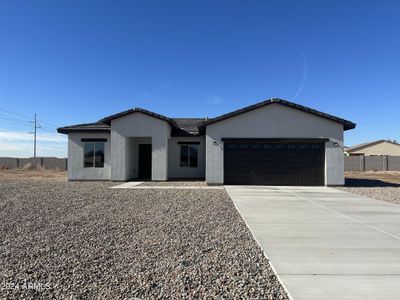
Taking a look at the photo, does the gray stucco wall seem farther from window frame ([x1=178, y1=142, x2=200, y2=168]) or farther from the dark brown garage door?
window frame ([x1=178, y1=142, x2=200, y2=168])

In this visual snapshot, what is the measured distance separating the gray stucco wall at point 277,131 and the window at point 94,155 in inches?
285

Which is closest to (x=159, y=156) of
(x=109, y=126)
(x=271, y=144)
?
(x=109, y=126)

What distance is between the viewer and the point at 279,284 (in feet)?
12.4

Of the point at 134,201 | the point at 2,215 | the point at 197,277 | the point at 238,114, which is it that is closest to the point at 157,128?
Result: the point at 238,114

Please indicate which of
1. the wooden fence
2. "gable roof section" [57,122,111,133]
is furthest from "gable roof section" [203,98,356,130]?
the wooden fence

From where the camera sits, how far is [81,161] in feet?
61.6

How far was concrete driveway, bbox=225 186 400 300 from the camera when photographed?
147 inches

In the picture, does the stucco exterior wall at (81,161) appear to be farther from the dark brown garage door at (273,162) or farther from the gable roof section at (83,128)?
the dark brown garage door at (273,162)

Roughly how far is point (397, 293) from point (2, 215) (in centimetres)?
885

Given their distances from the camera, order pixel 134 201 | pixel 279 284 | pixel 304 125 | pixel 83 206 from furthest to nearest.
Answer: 1. pixel 304 125
2. pixel 134 201
3. pixel 83 206
4. pixel 279 284

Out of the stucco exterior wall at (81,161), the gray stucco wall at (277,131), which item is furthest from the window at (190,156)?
the stucco exterior wall at (81,161)

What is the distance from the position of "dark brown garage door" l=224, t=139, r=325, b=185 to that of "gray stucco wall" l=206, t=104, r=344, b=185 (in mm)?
369

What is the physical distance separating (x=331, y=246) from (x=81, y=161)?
1680cm

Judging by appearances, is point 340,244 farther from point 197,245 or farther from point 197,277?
point 197,277
